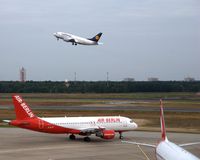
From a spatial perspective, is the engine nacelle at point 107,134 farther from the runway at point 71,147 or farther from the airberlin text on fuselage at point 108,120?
the airberlin text on fuselage at point 108,120

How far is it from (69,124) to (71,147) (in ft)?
21.4

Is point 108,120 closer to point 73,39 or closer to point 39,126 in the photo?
point 39,126

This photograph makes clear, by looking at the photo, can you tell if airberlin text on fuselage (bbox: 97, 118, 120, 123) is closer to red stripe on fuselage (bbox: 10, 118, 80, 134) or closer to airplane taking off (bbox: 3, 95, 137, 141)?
airplane taking off (bbox: 3, 95, 137, 141)

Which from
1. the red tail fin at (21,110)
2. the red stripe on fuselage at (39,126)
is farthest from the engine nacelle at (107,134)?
the red tail fin at (21,110)

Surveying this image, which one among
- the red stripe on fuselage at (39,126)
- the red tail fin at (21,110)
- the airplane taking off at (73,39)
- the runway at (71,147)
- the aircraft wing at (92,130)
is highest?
the airplane taking off at (73,39)

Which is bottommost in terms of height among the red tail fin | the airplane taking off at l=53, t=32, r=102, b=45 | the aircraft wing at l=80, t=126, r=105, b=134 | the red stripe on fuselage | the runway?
the runway

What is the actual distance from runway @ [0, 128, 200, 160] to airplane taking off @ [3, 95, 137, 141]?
124cm

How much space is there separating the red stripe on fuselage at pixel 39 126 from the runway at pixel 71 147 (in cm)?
138

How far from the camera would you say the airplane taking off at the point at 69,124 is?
56812mm

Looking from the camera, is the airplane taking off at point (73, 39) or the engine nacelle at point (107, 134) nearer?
the engine nacelle at point (107, 134)

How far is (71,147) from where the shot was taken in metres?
53.3

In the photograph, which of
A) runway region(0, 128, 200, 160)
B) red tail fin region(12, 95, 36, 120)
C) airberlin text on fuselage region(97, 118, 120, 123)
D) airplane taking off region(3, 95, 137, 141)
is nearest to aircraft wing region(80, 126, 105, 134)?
airplane taking off region(3, 95, 137, 141)

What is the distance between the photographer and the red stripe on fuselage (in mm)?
A: 56312

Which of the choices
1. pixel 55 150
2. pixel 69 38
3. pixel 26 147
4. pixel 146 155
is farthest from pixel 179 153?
pixel 69 38
